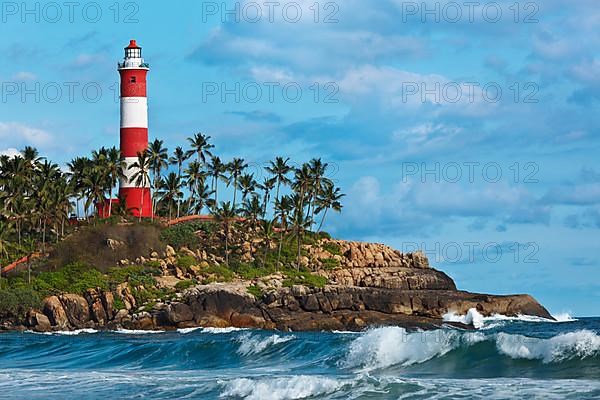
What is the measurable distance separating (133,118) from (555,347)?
173 feet

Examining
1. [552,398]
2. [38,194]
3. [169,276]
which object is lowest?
[552,398]

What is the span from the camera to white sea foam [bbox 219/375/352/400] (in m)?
25.5

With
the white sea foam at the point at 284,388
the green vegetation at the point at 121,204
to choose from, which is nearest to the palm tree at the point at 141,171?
the green vegetation at the point at 121,204

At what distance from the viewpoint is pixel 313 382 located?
25984 mm

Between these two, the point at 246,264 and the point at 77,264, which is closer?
the point at 77,264

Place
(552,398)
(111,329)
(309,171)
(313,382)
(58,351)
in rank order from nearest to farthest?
(552,398), (313,382), (58,351), (111,329), (309,171)

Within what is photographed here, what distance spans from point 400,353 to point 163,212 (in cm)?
5963

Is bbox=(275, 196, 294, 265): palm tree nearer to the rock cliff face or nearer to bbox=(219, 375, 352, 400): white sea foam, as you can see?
the rock cliff face

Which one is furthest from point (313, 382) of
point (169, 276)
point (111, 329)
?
point (169, 276)

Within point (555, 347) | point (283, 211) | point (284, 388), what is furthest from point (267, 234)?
point (284, 388)

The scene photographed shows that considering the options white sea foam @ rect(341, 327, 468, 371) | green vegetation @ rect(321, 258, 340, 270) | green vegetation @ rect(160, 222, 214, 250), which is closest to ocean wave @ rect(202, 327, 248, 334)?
green vegetation @ rect(160, 222, 214, 250)

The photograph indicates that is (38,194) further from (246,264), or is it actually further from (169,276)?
(246,264)

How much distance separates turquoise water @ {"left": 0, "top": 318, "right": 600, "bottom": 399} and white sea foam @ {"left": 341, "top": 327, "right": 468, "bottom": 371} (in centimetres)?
3

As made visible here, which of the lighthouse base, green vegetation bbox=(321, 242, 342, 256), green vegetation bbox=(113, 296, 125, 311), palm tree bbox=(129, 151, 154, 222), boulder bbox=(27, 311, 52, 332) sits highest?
palm tree bbox=(129, 151, 154, 222)
